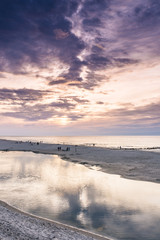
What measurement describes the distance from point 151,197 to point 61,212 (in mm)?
9845

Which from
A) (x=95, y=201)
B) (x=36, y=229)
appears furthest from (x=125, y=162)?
(x=36, y=229)

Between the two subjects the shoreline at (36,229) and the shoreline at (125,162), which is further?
the shoreline at (125,162)

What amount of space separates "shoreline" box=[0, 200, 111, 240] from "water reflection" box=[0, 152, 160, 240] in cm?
111

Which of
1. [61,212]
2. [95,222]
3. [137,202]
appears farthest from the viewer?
[137,202]

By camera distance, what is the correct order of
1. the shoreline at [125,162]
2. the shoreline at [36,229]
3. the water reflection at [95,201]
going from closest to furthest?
1. the shoreline at [36,229]
2. the water reflection at [95,201]
3. the shoreline at [125,162]

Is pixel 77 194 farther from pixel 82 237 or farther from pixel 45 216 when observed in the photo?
pixel 82 237

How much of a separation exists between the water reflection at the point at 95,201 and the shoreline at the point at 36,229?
1.11 m

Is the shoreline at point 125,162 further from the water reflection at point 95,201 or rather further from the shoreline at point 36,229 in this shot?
the shoreline at point 36,229

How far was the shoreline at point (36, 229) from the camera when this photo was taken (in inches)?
455

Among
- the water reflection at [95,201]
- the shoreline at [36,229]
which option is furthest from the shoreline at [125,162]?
the shoreline at [36,229]

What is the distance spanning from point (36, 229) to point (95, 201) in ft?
26.7

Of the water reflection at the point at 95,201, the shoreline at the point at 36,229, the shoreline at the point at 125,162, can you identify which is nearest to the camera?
the shoreline at the point at 36,229

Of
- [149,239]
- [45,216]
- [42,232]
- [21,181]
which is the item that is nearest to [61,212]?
[45,216]

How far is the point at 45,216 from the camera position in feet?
51.5
